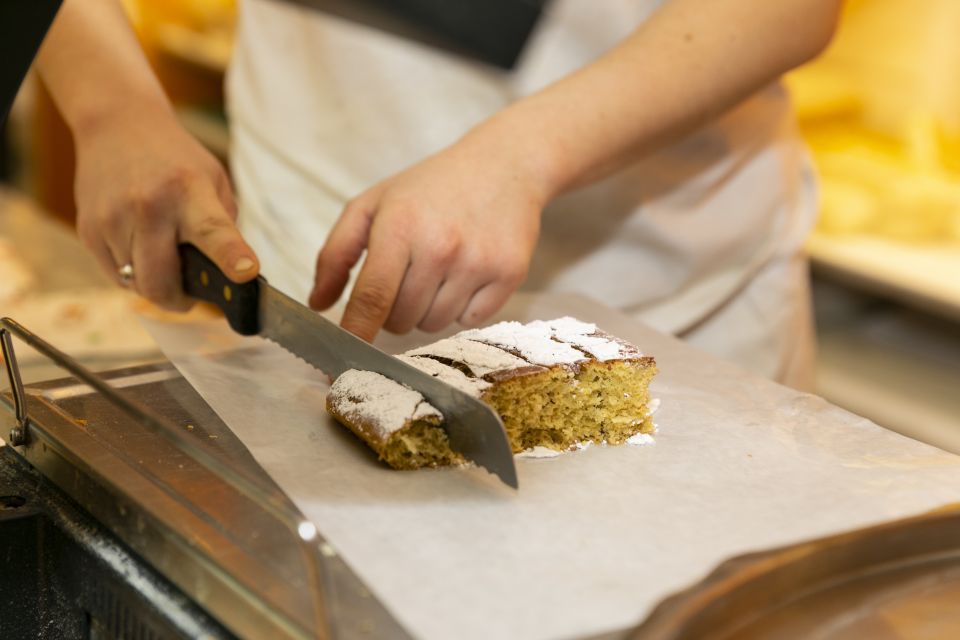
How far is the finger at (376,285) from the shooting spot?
1.27 m

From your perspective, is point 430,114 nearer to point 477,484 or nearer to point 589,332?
point 589,332

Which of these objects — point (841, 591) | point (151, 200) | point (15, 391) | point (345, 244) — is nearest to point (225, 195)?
point (151, 200)

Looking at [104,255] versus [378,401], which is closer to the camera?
[378,401]

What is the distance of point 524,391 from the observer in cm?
113

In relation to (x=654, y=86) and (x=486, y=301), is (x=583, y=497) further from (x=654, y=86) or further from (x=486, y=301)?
(x=654, y=86)

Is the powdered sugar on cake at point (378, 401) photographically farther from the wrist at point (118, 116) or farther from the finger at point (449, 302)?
the wrist at point (118, 116)

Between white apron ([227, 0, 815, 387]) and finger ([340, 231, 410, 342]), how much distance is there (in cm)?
53

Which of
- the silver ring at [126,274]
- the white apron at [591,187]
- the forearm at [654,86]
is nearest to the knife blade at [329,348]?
the silver ring at [126,274]

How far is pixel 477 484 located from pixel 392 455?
0.09m

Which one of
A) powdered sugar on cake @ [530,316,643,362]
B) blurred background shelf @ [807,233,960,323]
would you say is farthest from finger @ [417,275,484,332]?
blurred background shelf @ [807,233,960,323]

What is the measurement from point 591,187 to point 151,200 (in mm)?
690

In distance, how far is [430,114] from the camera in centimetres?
180

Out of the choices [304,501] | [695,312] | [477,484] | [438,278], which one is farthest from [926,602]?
[695,312]

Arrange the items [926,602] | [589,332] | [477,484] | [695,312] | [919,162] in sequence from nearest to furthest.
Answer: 1. [926,602]
2. [477,484]
3. [589,332]
4. [695,312]
5. [919,162]
